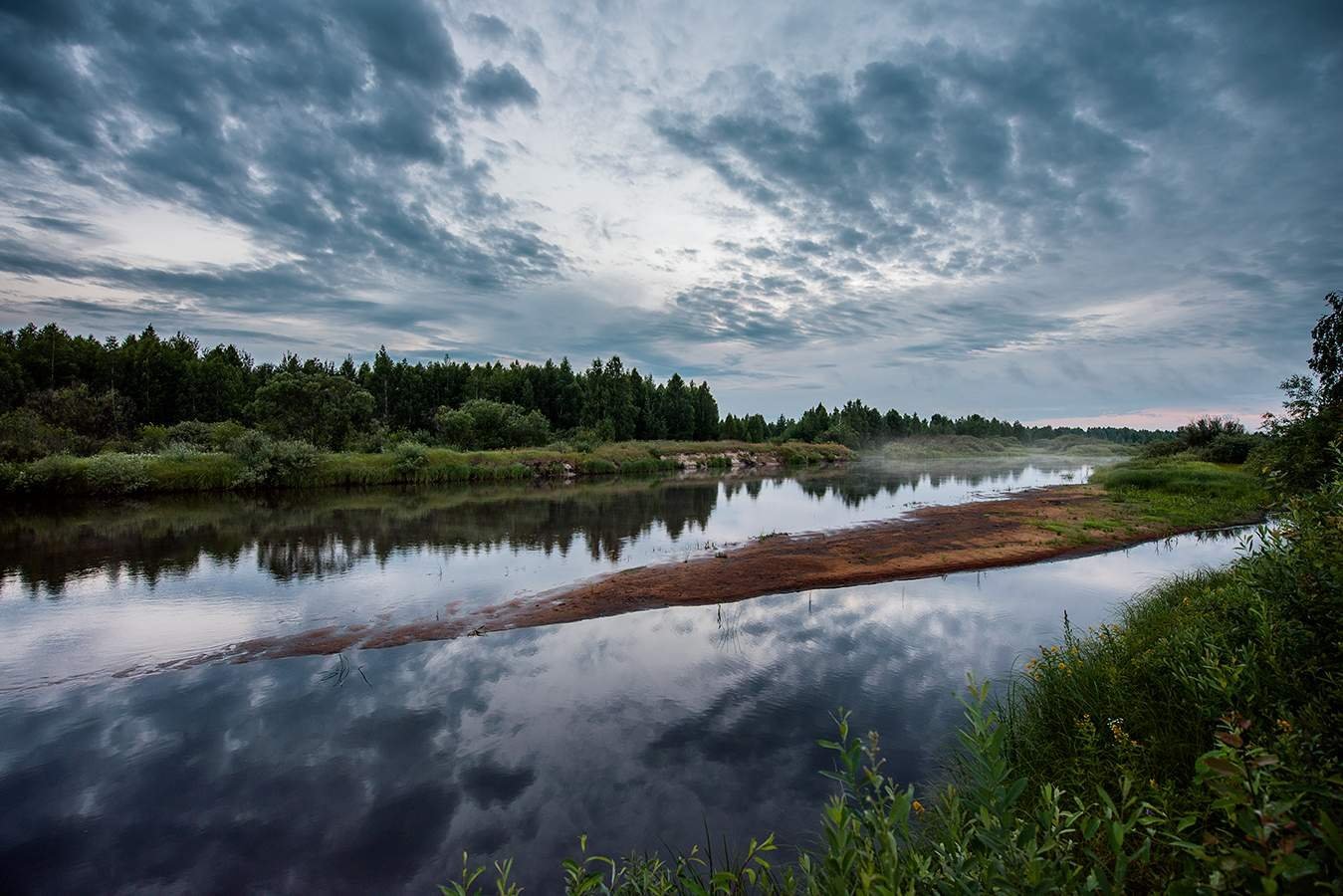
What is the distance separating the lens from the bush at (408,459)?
146ft

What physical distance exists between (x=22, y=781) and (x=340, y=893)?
16.4ft

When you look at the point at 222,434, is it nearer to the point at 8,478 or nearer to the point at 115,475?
the point at 115,475

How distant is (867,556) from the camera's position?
19.0 meters

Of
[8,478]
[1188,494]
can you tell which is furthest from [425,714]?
[1188,494]

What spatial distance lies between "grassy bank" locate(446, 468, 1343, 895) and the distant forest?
47.7m

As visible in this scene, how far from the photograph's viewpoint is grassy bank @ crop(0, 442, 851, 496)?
3198 centimetres

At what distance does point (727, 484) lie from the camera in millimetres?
49469

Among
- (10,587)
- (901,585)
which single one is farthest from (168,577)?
(901,585)

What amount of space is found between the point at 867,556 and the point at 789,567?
3.20 meters

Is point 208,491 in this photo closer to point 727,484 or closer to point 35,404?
point 35,404

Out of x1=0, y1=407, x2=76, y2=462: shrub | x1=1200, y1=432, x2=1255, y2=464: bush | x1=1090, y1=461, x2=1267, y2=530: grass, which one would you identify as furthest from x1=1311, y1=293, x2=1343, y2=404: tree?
x1=0, y1=407, x2=76, y2=462: shrub

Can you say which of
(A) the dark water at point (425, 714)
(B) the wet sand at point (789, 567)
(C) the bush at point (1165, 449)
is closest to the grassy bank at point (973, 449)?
(C) the bush at point (1165, 449)

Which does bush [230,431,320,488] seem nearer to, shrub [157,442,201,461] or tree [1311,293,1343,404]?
shrub [157,442,201,461]

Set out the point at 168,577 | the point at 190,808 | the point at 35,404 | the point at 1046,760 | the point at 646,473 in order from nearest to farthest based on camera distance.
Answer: the point at 1046,760 < the point at 190,808 < the point at 168,577 < the point at 35,404 < the point at 646,473
